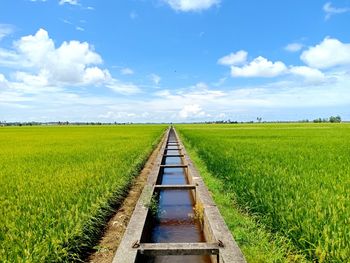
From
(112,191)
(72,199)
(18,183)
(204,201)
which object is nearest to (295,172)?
(204,201)

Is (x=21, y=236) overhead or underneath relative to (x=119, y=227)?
overhead

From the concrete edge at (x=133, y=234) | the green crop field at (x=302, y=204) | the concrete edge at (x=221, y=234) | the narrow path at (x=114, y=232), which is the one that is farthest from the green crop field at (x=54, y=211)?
the green crop field at (x=302, y=204)

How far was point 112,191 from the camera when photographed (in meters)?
6.23

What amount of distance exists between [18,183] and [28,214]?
2.98 m

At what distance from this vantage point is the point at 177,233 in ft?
16.7

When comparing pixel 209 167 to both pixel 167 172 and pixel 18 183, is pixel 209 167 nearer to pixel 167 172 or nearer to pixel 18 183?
pixel 167 172

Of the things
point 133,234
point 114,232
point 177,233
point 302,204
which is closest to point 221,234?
point 133,234

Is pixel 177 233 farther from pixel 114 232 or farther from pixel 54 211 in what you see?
pixel 54 211

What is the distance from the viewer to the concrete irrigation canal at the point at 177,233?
3.68 m

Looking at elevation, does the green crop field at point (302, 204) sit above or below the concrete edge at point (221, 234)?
above

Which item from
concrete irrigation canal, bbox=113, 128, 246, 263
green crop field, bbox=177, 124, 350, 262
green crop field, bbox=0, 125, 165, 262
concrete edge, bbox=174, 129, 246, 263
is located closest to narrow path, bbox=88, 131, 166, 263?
green crop field, bbox=0, 125, 165, 262

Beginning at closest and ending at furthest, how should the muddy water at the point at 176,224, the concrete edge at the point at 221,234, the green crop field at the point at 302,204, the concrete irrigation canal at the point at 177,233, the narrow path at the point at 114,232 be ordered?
the green crop field at the point at 302,204 < the concrete edge at the point at 221,234 < the concrete irrigation canal at the point at 177,233 < the narrow path at the point at 114,232 < the muddy water at the point at 176,224

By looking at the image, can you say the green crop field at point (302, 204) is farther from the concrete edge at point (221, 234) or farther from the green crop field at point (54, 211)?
the green crop field at point (54, 211)

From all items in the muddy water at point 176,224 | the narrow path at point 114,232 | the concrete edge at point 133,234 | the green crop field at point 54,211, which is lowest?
the muddy water at point 176,224
